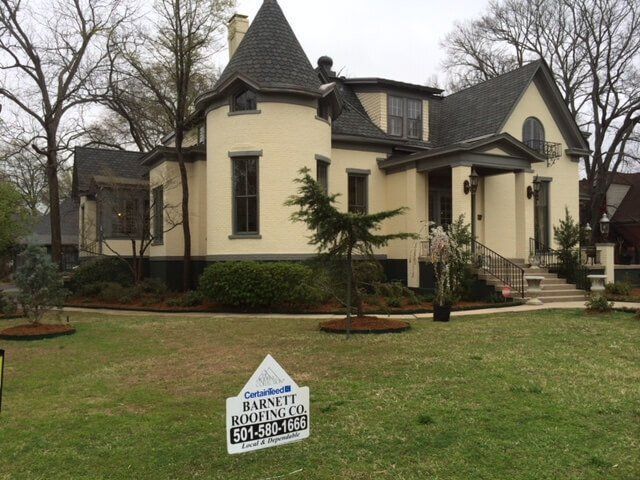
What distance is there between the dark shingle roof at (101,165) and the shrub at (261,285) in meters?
12.1

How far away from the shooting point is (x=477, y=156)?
17.5 m

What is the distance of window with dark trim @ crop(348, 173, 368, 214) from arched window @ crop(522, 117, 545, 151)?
6.84m

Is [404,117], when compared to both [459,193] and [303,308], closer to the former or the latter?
[459,193]

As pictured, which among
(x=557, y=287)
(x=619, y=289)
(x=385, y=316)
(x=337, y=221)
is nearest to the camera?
(x=337, y=221)

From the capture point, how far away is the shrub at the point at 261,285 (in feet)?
47.2

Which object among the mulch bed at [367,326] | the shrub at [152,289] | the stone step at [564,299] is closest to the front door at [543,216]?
the stone step at [564,299]

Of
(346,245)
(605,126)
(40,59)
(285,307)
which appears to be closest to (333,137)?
(285,307)

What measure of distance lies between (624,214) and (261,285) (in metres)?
29.3

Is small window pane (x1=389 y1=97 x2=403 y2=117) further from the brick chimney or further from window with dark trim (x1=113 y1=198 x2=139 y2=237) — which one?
window with dark trim (x1=113 y1=198 x2=139 y2=237)

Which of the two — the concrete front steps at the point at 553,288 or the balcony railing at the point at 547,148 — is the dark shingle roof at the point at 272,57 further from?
the balcony railing at the point at 547,148

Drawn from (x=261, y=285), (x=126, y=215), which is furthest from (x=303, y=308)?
Answer: (x=126, y=215)

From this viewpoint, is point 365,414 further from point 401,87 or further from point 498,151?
point 401,87

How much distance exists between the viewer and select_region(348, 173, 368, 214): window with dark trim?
1941cm

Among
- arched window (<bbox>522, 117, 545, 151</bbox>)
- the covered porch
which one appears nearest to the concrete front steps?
the covered porch
